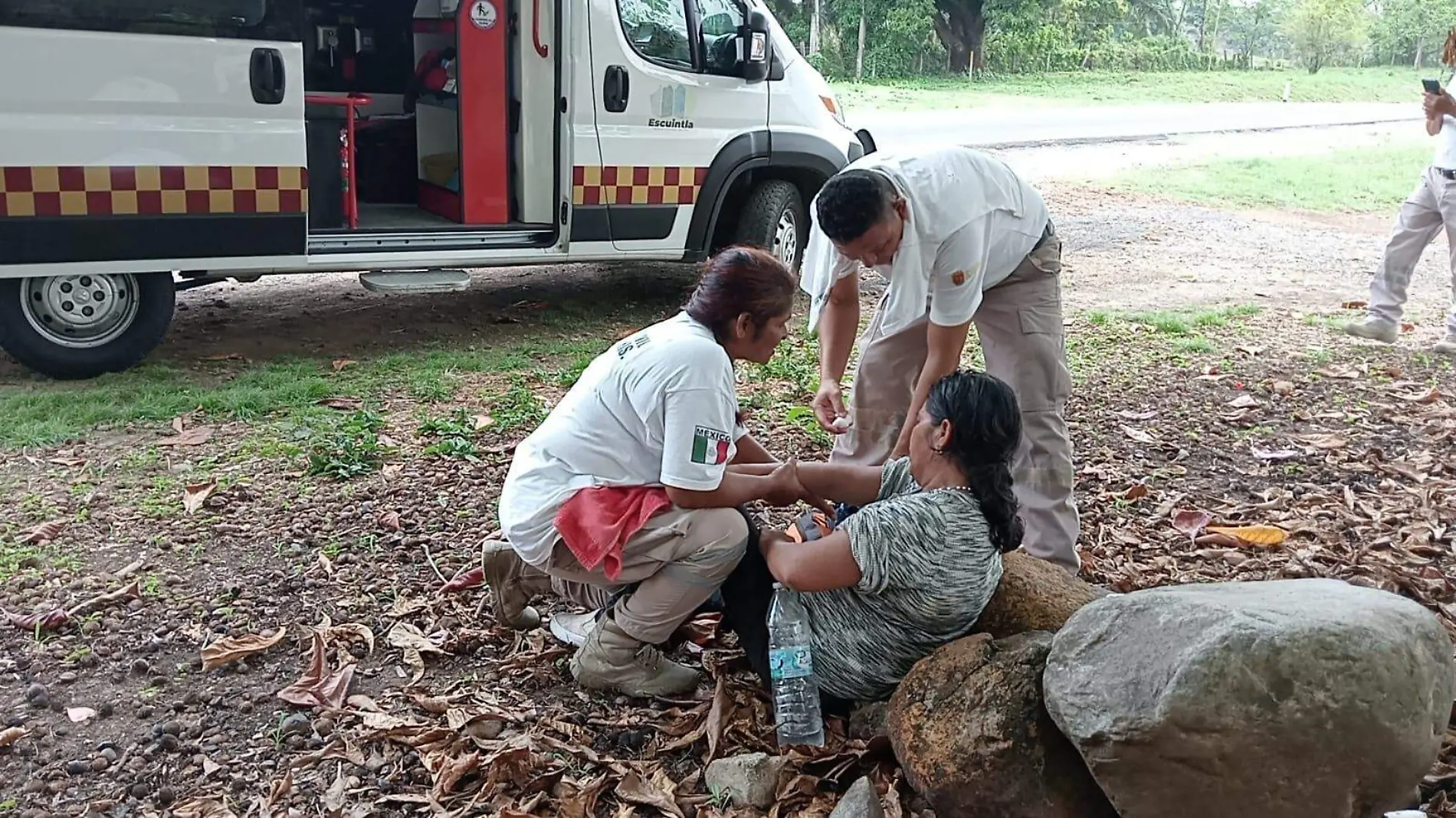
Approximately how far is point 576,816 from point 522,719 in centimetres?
44

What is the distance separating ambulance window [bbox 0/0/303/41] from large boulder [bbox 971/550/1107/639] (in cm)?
438

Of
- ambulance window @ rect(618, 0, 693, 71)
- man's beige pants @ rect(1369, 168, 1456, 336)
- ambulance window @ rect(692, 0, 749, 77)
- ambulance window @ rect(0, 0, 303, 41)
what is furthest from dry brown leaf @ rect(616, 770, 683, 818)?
man's beige pants @ rect(1369, 168, 1456, 336)

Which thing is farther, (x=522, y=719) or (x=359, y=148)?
(x=359, y=148)

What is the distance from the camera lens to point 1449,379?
6.57m

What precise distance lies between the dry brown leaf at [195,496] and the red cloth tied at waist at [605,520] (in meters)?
2.01

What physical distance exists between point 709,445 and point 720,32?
506 cm

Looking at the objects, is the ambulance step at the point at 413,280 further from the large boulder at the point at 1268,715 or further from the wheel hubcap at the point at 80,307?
the large boulder at the point at 1268,715

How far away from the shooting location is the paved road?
1748 centimetres

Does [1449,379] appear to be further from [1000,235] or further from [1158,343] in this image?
[1000,235]

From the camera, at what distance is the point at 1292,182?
1496 cm

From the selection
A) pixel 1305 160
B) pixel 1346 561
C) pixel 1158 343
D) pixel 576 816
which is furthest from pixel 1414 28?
pixel 576 816

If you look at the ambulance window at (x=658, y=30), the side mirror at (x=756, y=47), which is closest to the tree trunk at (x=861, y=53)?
the side mirror at (x=756, y=47)

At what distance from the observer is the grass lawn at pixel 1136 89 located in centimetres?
2358

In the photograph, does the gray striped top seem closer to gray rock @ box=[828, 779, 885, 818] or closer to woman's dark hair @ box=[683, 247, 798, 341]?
gray rock @ box=[828, 779, 885, 818]
